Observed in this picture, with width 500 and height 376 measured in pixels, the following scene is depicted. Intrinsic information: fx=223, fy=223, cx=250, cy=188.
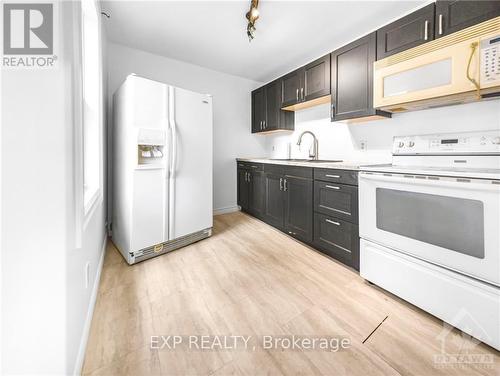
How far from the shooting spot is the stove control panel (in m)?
1.49

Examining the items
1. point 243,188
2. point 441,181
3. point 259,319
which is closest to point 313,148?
point 243,188

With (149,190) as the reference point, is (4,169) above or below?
above

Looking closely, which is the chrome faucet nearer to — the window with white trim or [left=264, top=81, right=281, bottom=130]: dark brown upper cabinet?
[left=264, top=81, right=281, bottom=130]: dark brown upper cabinet

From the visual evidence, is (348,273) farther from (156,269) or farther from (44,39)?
(44,39)

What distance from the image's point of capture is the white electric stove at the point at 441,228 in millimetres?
1214

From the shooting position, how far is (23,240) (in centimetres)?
79

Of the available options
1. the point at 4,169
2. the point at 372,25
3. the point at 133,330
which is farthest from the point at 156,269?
the point at 372,25

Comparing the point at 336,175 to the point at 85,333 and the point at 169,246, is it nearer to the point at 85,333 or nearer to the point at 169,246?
the point at 169,246

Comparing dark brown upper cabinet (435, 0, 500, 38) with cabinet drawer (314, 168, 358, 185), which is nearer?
dark brown upper cabinet (435, 0, 500, 38)

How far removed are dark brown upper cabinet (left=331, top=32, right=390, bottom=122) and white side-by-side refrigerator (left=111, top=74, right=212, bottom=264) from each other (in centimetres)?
148

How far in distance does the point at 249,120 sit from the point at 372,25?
228cm

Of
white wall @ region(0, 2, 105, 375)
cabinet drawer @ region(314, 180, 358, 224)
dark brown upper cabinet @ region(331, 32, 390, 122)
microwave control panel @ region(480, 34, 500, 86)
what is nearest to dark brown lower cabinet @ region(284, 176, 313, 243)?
cabinet drawer @ region(314, 180, 358, 224)

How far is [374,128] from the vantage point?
249 centimetres

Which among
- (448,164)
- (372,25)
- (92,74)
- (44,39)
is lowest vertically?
(448,164)
